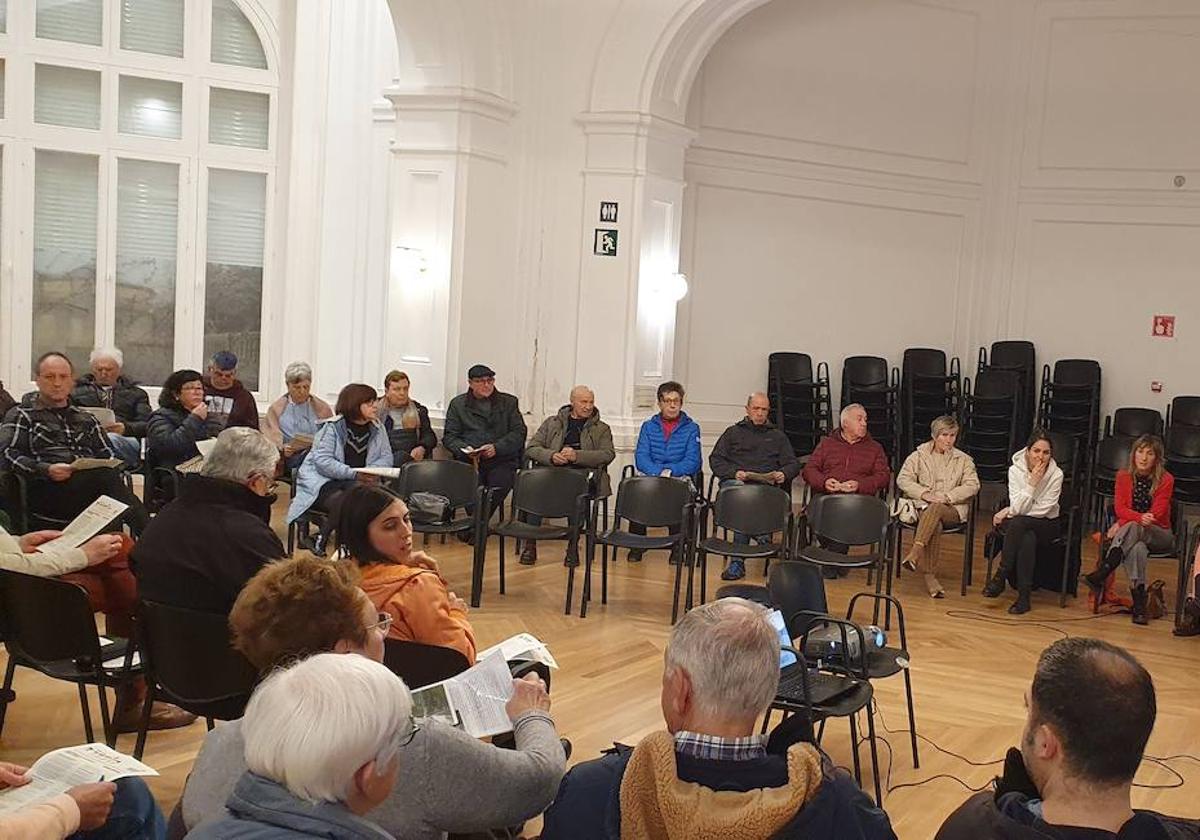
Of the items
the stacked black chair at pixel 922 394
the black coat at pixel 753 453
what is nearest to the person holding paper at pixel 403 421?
the black coat at pixel 753 453

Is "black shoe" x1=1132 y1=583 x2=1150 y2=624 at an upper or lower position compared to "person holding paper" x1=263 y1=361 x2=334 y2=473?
lower

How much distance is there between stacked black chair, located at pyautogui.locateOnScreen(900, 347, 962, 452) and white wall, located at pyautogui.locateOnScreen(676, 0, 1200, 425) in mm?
440

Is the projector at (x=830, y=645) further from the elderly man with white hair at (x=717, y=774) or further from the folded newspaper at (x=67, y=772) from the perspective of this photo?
the folded newspaper at (x=67, y=772)

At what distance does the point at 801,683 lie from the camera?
4535 millimetres

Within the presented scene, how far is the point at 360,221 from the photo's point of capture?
10.7 meters

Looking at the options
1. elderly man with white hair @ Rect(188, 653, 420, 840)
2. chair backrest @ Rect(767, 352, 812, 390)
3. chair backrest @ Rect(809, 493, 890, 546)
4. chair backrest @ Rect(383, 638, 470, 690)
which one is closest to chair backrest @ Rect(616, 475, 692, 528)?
chair backrest @ Rect(809, 493, 890, 546)

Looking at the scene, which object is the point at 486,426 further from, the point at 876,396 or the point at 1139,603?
the point at 1139,603

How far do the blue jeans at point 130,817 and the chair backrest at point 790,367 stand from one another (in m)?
8.75

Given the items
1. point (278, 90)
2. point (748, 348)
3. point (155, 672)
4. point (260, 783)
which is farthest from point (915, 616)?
point (278, 90)

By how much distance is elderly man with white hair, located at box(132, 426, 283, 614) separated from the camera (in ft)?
13.3

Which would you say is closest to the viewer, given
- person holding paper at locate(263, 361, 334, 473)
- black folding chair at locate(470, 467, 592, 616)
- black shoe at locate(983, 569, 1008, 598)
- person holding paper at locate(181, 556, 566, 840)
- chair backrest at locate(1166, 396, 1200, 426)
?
person holding paper at locate(181, 556, 566, 840)

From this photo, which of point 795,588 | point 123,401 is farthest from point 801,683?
point 123,401

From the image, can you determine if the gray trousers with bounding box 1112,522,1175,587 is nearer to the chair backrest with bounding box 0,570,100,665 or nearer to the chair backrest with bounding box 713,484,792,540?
the chair backrest with bounding box 713,484,792,540

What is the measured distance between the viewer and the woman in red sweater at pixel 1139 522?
7.74 m
